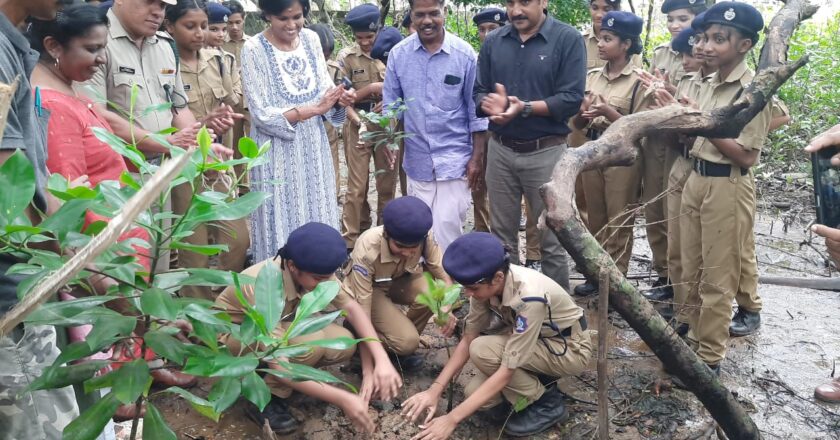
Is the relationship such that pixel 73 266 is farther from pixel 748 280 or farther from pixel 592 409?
pixel 748 280

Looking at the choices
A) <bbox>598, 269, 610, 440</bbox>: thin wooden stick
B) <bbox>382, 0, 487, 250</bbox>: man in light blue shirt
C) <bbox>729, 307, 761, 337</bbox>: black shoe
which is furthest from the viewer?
<bbox>382, 0, 487, 250</bbox>: man in light blue shirt

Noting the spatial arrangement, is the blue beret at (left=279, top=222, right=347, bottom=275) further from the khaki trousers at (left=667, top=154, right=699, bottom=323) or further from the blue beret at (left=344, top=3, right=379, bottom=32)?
the blue beret at (left=344, top=3, right=379, bottom=32)

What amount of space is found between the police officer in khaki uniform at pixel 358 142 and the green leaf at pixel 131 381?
3.68 metres

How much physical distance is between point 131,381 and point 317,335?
1.87 m

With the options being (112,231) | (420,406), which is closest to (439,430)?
(420,406)

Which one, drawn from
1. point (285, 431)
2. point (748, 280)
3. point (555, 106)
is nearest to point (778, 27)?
point (555, 106)

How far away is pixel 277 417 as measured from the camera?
3.21 metres

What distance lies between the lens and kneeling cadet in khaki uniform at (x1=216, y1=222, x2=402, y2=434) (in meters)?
2.96

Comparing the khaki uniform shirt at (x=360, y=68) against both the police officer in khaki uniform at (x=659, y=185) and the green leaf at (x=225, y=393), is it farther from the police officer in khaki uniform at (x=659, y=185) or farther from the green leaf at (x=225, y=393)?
the green leaf at (x=225, y=393)

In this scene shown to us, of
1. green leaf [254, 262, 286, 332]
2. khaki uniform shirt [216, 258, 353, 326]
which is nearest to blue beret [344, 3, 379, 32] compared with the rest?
khaki uniform shirt [216, 258, 353, 326]

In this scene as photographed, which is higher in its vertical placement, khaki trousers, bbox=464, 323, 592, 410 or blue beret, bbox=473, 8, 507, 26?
blue beret, bbox=473, 8, 507, 26

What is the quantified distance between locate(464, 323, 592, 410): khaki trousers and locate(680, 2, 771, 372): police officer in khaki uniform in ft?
2.69

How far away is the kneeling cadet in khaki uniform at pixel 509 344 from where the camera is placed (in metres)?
3.02

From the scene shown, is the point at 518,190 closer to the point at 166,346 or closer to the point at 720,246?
the point at 720,246
